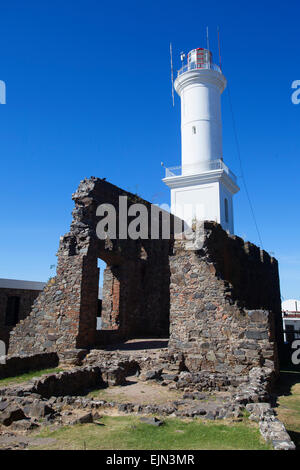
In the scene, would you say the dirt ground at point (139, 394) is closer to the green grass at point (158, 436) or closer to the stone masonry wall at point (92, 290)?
the green grass at point (158, 436)

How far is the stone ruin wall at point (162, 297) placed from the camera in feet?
32.6

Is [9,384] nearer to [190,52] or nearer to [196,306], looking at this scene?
[196,306]

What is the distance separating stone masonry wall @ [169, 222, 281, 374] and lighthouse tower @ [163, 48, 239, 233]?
53.5 feet

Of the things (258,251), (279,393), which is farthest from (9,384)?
(258,251)

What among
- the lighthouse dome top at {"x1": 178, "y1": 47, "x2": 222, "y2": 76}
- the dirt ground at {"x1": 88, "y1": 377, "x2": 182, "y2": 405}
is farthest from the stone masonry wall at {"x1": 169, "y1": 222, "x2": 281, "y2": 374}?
the lighthouse dome top at {"x1": 178, "y1": 47, "x2": 222, "y2": 76}

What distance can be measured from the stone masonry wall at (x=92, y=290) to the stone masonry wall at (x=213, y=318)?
332cm

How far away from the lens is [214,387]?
8.66m

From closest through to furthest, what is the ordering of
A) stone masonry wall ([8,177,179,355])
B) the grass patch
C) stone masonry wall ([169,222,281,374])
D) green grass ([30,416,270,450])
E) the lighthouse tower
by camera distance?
green grass ([30,416,270,450]) < the grass patch < stone masonry wall ([169,222,281,374]) < stone masonry wall ([8,177,179,355]) < the lighthouse tower

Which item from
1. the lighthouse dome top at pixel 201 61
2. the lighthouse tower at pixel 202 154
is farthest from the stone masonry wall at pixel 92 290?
the lighthouse dome top at pixel 201 61

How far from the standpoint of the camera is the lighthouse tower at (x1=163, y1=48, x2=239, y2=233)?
28.8m

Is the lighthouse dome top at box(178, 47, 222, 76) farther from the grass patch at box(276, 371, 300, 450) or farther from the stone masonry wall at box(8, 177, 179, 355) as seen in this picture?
the grass patch at box(276, 371, 300, 450)

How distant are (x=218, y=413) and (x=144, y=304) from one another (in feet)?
36.0

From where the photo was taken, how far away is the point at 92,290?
43.2ft

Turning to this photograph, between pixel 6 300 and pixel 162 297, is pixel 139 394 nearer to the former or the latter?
pixel 162 297
